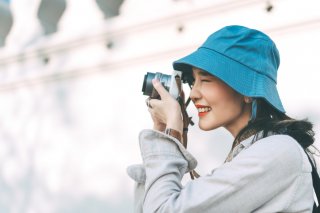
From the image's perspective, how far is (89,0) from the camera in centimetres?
267

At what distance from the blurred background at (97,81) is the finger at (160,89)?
0.85 m

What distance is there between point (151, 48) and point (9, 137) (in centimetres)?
92

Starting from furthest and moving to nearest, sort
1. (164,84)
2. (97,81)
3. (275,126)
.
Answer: (97,81)
(164,84)
(275,126)

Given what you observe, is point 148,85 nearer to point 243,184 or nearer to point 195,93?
point 195,93

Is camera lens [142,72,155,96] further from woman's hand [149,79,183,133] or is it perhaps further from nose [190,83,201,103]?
nose [190,83,201,103]

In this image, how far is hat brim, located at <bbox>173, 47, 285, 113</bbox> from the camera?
46.1 inches

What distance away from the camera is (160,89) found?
1333mm

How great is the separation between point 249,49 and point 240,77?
0.06 meters

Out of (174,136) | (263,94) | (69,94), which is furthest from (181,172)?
(69,94)

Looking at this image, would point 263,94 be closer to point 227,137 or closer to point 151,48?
point 227,137

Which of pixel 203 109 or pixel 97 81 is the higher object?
pixel 97 81

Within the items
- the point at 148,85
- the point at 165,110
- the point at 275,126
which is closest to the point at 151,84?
the point at 148,85

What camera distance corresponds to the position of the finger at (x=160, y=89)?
132 cm

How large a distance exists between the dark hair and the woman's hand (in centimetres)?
14
